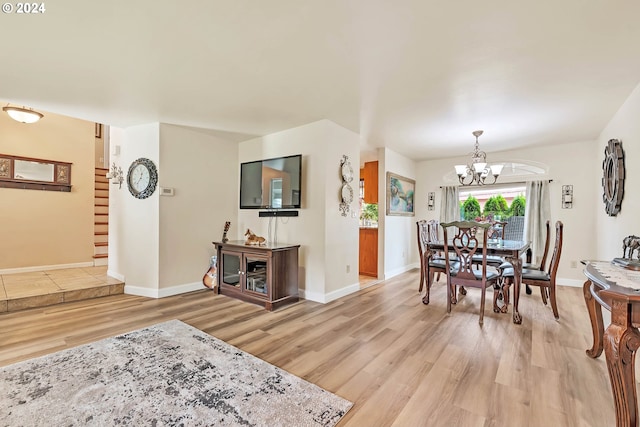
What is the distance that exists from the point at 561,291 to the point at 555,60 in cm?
366

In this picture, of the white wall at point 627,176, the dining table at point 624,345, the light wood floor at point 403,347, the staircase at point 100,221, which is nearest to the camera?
the dining table at point 624,345

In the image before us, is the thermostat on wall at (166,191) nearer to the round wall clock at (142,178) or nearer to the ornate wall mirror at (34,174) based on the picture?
the round wall clock at (142,178)

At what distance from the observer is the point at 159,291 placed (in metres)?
3.76

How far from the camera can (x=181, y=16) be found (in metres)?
1.74

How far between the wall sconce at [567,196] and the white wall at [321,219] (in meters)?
3.64

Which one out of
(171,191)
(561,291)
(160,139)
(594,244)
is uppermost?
(160,139)

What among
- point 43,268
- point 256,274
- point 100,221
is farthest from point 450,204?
point 43,268

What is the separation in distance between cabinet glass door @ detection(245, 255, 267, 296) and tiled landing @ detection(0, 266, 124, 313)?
1.92m

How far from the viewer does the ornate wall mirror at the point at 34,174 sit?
14.5 feet

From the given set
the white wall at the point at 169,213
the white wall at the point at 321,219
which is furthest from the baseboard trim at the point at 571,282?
the white wall at the point at 169,213

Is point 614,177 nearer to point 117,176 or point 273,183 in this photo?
point 273,183

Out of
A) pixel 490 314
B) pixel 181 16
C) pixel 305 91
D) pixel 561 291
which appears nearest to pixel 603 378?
pixel 490 314

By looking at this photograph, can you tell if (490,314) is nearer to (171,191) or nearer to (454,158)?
(454,158)

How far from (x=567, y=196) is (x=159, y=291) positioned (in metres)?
6.57
